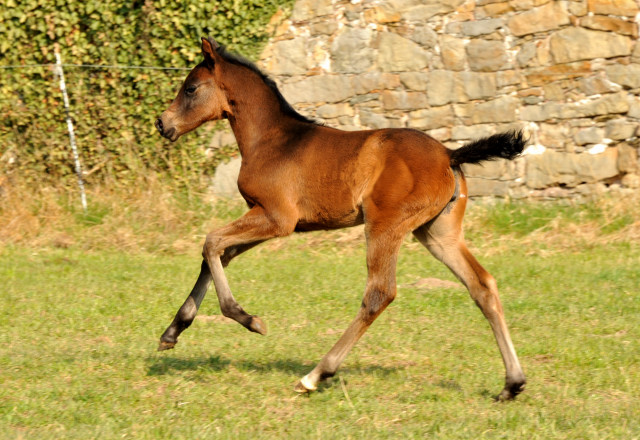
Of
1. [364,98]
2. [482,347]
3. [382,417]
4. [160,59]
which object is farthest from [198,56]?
[382,417]

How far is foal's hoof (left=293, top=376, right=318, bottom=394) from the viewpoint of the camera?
16.6 feet

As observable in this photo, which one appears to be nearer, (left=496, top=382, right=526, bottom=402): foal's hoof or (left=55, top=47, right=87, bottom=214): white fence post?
(left=496, top=382, right=526, bottom=402): foal's hoof

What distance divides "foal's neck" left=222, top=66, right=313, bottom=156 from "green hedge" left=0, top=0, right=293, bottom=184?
18.6ft

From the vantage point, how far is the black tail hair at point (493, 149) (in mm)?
5051

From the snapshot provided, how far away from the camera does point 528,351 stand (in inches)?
242

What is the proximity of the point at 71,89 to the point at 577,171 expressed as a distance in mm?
6647

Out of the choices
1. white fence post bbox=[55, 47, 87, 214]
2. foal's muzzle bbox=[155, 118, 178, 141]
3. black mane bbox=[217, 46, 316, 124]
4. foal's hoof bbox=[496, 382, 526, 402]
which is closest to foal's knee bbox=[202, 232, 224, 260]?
foal's muzzle bbox=[155, 118, 178, 141]

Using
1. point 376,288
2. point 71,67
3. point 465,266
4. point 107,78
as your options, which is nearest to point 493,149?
point 465,266

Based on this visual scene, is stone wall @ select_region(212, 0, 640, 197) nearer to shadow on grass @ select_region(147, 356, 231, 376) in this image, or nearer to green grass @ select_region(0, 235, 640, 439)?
green grass @ select_region(0, 235, 640, 439)

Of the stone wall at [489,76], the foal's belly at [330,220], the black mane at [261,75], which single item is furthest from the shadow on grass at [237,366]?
the stone wall at [489,76]

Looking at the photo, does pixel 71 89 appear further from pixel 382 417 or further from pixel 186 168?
pixel 382 417

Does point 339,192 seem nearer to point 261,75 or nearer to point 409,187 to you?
point 409,187

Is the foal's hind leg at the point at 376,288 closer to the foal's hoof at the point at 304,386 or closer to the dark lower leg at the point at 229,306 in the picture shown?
the foal's hoof at the point at 304,386

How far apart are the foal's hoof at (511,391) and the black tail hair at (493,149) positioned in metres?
1.34
